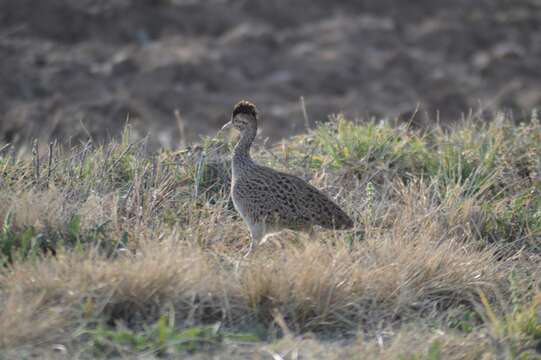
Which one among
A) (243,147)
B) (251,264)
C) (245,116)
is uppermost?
(245,116)

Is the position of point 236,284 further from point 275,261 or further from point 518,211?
point 518,211

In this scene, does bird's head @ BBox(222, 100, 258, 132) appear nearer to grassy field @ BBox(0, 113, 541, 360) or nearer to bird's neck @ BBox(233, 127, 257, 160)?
bird's neck @ BBox(233, 127, 257, 160)

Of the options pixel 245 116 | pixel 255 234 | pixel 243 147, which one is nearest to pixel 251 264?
pixel 255 234

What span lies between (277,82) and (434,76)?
3388mm

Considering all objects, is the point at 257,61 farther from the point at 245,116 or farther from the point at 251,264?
the point at 251,264

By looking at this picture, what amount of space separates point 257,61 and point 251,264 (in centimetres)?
1391

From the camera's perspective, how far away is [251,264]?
5703 mm

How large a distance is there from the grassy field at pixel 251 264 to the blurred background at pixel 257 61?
6556 millimetres

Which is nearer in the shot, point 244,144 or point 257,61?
point 244,144

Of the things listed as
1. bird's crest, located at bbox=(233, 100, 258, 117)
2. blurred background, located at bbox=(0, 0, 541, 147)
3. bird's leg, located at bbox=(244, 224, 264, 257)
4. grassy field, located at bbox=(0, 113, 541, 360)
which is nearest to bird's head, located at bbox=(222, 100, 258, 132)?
bird's crest, located at bbox=(233, 100, 258, 117)

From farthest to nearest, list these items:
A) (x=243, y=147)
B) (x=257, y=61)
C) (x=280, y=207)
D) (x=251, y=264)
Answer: (x=257, y=61)
(x=243, y=147)
(x=280, y=207)
(x=251, y=264)

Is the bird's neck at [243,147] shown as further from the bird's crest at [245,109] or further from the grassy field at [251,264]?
the grassy field at [251,264]

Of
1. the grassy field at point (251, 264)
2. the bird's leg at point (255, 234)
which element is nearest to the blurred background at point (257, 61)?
the grassy field at point (251, 264)

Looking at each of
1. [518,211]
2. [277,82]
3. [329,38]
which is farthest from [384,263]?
[329,38]
